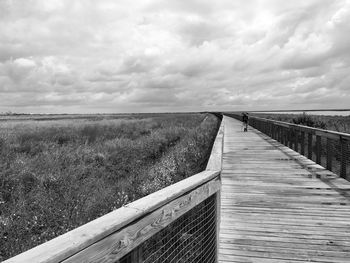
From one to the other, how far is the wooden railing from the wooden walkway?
581 mm

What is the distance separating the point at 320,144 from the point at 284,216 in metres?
4.90

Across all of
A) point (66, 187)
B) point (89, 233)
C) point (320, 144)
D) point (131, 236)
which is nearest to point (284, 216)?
point (131, 236)

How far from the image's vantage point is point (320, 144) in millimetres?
8789

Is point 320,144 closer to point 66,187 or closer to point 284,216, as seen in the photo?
point 284,216

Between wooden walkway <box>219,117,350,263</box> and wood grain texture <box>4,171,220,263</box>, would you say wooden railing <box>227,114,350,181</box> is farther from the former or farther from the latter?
wood grain texture <box>4,171,220,263</box>

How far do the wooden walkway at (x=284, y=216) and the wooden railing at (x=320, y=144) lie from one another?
1.91ft

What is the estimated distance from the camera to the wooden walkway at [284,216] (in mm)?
3584

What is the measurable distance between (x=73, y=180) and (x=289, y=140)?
9478 mm

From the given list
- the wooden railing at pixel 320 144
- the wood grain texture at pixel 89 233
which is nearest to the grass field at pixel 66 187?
the wooden railing at pixel 320 144

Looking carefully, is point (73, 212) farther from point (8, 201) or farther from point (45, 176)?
point (45, 176)

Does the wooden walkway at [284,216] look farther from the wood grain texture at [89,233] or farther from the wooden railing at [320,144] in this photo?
the wood grain texture at [89,233]

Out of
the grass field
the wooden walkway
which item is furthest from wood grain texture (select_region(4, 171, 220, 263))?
the grass field

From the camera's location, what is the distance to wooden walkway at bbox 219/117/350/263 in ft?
11.8

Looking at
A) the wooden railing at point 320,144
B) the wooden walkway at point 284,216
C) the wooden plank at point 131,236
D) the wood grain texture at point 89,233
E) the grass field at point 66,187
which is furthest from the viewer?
the wooden railing at point 320,144
